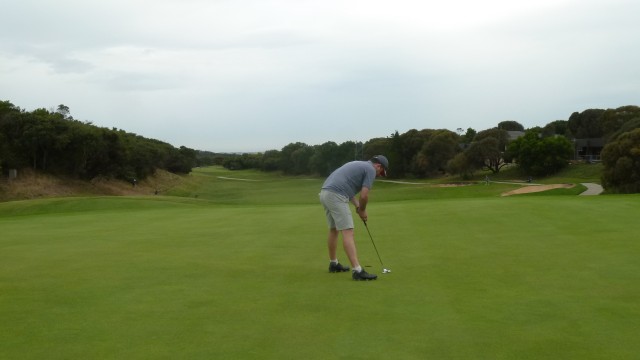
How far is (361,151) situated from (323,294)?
89.6 m

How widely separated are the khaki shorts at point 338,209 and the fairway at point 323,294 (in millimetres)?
790

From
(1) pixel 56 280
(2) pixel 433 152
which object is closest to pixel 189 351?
(1) pixel 56 280

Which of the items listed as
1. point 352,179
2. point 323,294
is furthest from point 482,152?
point 323,294

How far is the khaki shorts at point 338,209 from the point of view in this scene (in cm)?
884

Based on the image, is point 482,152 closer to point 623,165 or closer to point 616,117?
point 623,165

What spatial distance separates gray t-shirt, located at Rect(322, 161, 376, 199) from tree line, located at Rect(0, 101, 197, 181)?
46.7 meters

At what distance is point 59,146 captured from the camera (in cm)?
5269

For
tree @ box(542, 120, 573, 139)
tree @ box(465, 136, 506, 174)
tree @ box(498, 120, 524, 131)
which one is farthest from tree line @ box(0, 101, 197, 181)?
tree @ box(498, 120, 524, 131)

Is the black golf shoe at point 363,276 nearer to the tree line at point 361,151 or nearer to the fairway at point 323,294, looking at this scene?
the fairway at point 323,294

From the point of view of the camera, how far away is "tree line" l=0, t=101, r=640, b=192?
51.4 m

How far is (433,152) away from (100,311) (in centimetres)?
8174

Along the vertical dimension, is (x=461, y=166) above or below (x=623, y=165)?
below

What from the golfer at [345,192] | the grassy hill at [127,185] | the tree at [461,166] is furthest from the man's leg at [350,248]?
the tree at [461,166]

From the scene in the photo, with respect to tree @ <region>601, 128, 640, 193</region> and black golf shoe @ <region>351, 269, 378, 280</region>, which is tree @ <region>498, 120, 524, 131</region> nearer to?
tree @ <region>601, 128, 640, 193</region>
